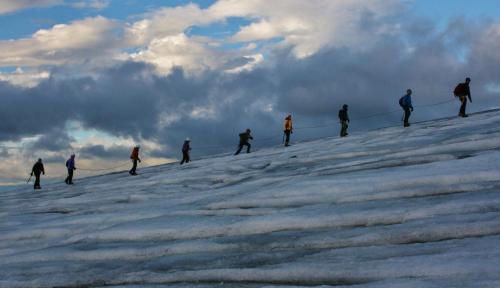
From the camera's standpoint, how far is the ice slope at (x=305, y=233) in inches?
331

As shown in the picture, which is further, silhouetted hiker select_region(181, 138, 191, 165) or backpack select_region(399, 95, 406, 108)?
silhouetted hiker select_region(181, 138, 191, 165)

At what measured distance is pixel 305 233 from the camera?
10.6 meters

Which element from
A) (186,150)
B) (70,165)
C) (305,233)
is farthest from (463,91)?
(70,165)

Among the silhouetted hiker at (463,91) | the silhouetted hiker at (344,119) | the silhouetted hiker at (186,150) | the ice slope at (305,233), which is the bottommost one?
the ice slope at (305,233)

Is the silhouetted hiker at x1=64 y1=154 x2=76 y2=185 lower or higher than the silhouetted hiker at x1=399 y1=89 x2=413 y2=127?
lower

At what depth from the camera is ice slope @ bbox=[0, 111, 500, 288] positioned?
27.6 ft

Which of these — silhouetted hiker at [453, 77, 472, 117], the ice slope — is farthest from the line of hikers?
the ice slope

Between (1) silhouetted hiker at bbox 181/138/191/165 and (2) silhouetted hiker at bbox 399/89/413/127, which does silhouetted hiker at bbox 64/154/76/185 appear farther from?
(2) silhouetted hiker at bbox 399/89/413/127

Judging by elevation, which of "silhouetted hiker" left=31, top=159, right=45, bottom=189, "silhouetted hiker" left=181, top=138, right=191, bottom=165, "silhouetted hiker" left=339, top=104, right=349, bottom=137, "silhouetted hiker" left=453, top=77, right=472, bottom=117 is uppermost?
"silhouetted hiker" left=453, top=77, right=472, bottom=117

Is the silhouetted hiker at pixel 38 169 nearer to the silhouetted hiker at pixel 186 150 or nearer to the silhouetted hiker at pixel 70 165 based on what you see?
the silhouetted hiker at pixel 70 165

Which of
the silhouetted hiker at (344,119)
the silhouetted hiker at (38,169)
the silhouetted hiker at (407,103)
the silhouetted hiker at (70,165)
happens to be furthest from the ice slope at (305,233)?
the silhouetted hiker at (38,169)

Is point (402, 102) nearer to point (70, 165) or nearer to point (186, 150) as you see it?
point (186, 150)

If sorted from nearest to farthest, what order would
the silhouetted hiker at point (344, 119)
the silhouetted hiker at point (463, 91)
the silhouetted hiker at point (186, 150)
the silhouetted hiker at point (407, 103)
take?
the silhouetted hiker at point (463, 91) < the silhouetted hiker at point (407, 103) < the silhouetted hiker at point (344, 119) < the silhouetted hiker at point (186, 150)

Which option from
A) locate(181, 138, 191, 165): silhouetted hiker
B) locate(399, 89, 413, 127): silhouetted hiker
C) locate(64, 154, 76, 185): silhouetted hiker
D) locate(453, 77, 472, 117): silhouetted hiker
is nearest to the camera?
locate(453, 77, 472, 117): silhouetted hiker
